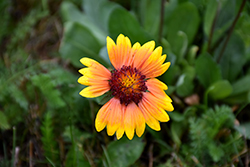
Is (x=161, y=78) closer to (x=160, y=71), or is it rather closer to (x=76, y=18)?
(x=160, y=71)

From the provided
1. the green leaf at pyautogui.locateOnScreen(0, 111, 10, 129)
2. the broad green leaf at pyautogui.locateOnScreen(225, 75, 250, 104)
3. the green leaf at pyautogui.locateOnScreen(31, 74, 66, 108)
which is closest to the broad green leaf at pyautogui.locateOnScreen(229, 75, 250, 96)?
the broad green leaf at pyautogui.locateOnScreen(225, 75, 250, 104)

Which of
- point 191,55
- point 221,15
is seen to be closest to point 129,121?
point 191,55

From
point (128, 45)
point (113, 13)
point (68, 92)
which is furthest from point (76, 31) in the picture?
point (128, 45)

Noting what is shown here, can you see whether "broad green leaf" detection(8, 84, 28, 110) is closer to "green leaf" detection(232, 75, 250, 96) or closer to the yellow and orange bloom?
the yellow and orange bloom

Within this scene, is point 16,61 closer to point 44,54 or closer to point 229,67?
point 44,54

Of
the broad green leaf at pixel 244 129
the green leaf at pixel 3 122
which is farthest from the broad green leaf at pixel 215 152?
the green leaf at pixel 3 122
